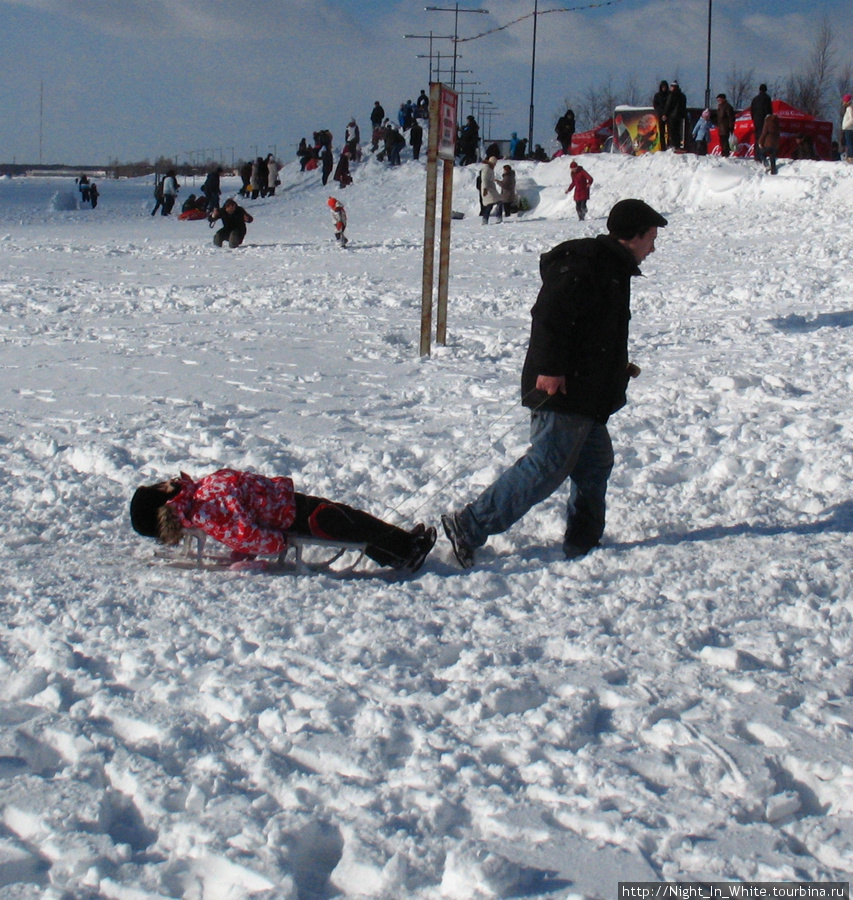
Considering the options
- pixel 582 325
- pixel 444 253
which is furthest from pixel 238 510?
pixel 444 253

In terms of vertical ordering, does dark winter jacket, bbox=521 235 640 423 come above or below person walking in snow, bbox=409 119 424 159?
below

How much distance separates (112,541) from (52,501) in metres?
0.63

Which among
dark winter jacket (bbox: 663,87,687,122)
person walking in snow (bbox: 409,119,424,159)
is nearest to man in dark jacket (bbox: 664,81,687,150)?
dark winter jacket (bbox: 663,87,687,122)

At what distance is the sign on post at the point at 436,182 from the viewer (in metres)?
7.70

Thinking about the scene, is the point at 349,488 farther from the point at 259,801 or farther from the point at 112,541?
the point at 259,801

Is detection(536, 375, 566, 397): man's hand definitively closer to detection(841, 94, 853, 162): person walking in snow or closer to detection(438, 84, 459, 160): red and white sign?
detection(438, 84, 459, 160): red and white sign

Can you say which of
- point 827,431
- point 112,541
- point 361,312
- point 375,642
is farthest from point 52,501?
point 361,312

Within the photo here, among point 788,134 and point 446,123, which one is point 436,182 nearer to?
point 446,123

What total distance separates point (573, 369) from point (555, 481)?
0.46 meters

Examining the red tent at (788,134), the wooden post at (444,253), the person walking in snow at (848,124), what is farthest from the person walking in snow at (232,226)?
the red tent at (788,134)

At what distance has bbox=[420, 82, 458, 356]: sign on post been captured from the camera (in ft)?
25.3

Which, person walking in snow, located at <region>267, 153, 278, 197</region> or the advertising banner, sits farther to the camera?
person walking in snow, located at <region>267, 153, 278, 197</region>

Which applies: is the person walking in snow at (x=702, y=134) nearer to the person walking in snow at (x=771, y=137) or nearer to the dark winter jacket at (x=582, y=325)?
the person walking in snow at (x=771, y=137)

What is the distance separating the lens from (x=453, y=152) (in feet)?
26.0
